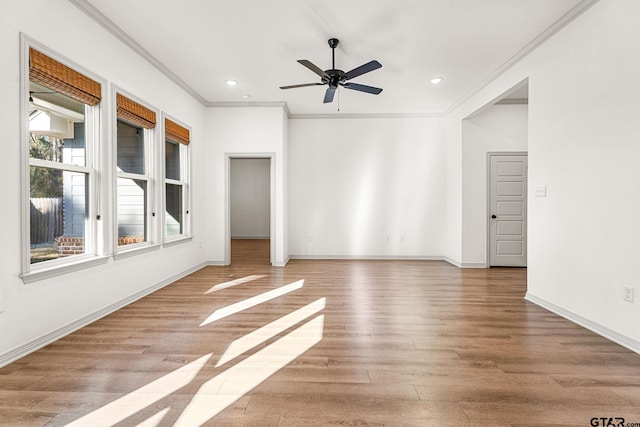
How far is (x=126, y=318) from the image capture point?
310 cm

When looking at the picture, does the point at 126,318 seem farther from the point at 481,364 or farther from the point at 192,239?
the point at 481,364

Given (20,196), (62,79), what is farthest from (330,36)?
(20,196)

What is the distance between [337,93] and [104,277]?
424cm

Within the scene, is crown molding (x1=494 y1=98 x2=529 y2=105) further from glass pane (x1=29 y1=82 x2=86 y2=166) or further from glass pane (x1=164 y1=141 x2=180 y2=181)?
glass pane (x1=29 y1=82 x2=86 y2=166)

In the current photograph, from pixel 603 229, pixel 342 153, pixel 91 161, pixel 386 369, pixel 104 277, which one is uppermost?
pixel 342 153

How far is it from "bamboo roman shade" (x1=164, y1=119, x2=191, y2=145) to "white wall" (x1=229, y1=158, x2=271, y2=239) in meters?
5.78

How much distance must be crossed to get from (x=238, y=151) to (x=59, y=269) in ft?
12.0

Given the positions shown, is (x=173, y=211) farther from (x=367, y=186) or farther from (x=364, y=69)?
(x=367, y=186)

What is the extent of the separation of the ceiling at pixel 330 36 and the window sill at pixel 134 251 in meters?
2.38

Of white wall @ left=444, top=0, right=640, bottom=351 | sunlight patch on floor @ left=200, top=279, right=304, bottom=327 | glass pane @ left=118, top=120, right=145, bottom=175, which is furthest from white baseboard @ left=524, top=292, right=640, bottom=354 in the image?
glass pane @ left=118, top=120, right=145, bottom=175

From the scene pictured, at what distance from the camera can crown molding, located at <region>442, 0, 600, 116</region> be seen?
2939mm

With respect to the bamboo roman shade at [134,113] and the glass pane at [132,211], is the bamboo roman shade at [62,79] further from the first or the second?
the glass pane at [132,211]

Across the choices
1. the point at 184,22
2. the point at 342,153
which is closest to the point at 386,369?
the point at 184,22

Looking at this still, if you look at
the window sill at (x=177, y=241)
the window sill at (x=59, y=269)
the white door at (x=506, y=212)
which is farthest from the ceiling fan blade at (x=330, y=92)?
the white door at (x=506, y=212)
